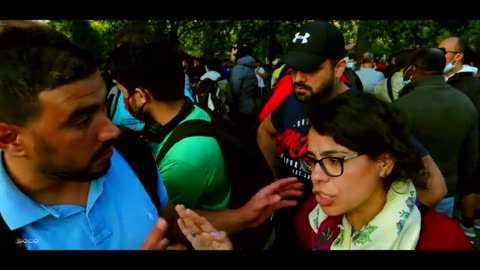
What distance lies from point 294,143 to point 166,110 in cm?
53

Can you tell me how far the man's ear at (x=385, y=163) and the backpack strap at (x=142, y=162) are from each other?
631 millimetres

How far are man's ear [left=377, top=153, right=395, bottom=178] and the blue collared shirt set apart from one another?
63cm

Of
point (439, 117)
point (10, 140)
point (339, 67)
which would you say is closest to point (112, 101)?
point (339, 67)

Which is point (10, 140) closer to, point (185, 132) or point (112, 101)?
point (185, 132)

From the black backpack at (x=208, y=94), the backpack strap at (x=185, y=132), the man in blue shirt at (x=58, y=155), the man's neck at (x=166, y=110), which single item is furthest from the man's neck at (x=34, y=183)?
the black backpack at (x=208, y=94)

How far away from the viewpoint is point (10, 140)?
3.26 feet

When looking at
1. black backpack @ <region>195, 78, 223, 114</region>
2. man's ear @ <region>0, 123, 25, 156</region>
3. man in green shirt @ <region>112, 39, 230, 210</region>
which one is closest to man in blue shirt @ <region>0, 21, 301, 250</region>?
man's ear @ <region>0, 123, 25, 156</region>

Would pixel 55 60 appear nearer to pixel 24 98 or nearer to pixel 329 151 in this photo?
pixel 24 98

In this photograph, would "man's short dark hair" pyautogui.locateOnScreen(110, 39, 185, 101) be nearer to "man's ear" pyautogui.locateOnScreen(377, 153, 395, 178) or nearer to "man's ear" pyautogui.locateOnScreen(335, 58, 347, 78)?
"man's ear" pyautogui.locateOnScreen(335, 58, 347, 78)

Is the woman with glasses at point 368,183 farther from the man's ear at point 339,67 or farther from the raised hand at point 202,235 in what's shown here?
the man's ear at point 339,67

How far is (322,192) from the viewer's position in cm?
116

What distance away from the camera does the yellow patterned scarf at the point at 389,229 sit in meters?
1.12
